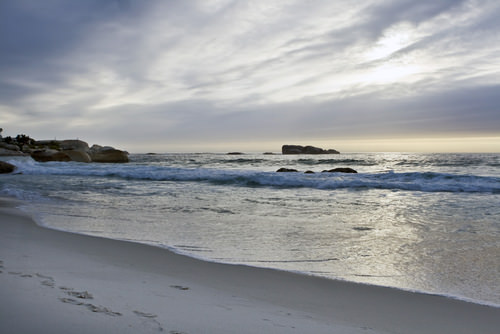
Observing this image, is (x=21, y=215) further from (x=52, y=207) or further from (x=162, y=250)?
(x=162, y=250)

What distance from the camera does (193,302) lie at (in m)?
2.44

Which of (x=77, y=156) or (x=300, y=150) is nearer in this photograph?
(x=77, y=156)

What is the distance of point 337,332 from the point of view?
209 cm

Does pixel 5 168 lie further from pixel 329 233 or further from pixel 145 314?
pixel 145 314

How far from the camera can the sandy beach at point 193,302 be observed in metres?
2.00

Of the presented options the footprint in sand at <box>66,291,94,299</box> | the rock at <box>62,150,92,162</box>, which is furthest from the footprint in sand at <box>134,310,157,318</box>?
the rock at <box>62,150,92,162</box>

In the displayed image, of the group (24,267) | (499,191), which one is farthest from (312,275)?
(499,191)

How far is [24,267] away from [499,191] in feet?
47.5

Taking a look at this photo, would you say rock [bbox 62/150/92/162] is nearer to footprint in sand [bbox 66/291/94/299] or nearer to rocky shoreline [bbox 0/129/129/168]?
rocky shoreline [bbox 0/129/129/168]

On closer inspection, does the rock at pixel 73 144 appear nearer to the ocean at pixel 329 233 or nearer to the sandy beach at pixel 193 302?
the ocean at pixel 329 233

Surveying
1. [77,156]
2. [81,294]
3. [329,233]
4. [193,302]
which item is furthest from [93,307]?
[77,156]

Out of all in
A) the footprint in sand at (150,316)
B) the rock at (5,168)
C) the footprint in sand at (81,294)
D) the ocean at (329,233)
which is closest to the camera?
the footprint in sand at (150,316)

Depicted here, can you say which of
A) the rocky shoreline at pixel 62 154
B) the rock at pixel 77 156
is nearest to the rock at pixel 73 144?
the rocky shoreline at pixel 62 154

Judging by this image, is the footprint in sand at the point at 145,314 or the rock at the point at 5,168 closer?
the footprint in sand at the point at 145,314
